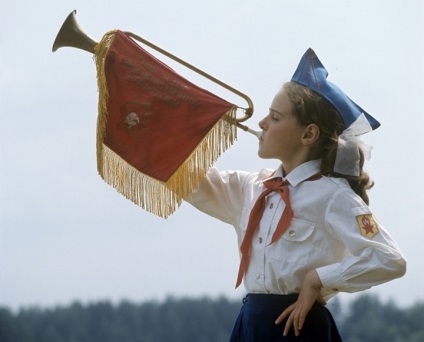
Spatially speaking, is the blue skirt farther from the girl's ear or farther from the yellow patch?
the girl's ear

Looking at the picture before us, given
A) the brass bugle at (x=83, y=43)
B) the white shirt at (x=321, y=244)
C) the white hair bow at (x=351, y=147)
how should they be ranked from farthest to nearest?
the brass bugle at (x=83, y=43) → the white hair bow at (x=351, y=147) → the white shirt at (x=321, y=244)

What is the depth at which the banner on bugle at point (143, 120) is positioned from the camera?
8.14 ft

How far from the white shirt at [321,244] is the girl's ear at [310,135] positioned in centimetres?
6

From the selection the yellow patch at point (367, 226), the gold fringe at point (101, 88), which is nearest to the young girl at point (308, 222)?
the yellow patch at point (367, 226)

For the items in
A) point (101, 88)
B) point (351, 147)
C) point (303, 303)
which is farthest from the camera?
point (101, 88)

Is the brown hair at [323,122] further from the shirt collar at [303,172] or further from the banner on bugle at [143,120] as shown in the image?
the banner on bugle at [143,120]

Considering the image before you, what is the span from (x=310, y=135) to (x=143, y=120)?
1.66 ft

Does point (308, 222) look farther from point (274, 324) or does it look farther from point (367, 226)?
point (274, 324)

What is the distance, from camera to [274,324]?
86.5 inches

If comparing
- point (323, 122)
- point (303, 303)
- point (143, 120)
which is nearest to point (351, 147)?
point (323, 122)

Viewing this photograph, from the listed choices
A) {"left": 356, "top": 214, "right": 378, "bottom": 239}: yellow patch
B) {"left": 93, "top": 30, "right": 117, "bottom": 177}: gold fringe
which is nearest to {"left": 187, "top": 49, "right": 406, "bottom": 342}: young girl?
{"left": 356, "top": 214, "right": 378, "bottom": 239}: yellow patch

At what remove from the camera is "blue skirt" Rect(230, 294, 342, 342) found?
2191 millimetres

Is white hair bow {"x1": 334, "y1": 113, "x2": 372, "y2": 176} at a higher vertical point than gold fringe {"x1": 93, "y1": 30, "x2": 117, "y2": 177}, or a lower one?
lower

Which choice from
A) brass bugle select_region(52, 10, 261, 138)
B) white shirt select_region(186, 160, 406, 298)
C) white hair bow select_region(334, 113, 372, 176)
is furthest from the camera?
brass bugle select_region(52, 10, 261, 138)
